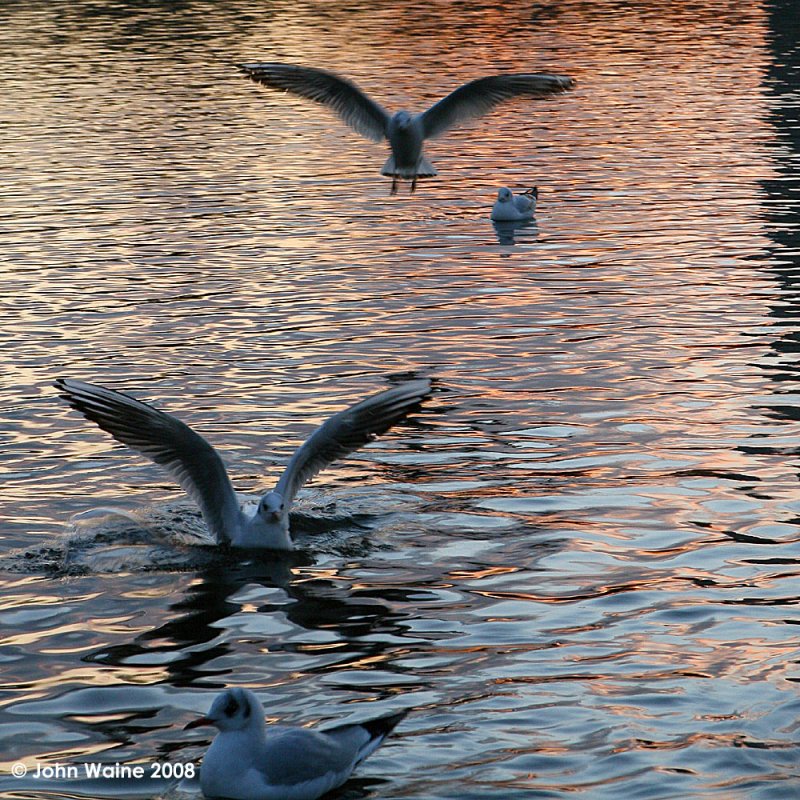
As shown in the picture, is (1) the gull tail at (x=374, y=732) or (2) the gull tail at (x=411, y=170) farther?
(2) the gull tail at (x=411, y=170)

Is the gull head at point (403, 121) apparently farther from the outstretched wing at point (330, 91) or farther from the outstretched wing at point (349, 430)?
the outstretched wing at point (349, 430)

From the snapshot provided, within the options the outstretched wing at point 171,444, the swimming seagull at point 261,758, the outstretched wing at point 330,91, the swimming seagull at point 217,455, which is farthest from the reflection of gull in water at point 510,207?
the swimming seagull at point 261,758

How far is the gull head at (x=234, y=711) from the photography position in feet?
26.7

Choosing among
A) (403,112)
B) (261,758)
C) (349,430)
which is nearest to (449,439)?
(349,430)

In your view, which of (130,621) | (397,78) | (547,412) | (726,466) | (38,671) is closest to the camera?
(38,671)

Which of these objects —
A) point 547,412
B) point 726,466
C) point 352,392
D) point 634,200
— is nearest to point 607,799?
point 726,466

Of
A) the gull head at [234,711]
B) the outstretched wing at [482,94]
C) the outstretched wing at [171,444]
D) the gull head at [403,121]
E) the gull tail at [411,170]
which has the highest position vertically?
the outstretched wing at [482,94]

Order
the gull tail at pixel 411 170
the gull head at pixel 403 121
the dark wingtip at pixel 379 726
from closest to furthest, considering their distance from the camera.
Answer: the dark wingtip at pixel 379 726
the gull head at pixel 403 121
the gull tail at pixel 411 170

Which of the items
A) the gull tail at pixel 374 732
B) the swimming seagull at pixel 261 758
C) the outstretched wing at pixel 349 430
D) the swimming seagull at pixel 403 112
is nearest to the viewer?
the swimming seagull at pixel 261 758

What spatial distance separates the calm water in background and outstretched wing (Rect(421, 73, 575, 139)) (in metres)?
2.20

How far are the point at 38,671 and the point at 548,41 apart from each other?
4600 cm

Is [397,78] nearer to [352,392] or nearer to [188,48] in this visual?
[188,48]

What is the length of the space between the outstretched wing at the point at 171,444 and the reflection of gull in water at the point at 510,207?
13664mm

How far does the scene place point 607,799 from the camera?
8188 mm
